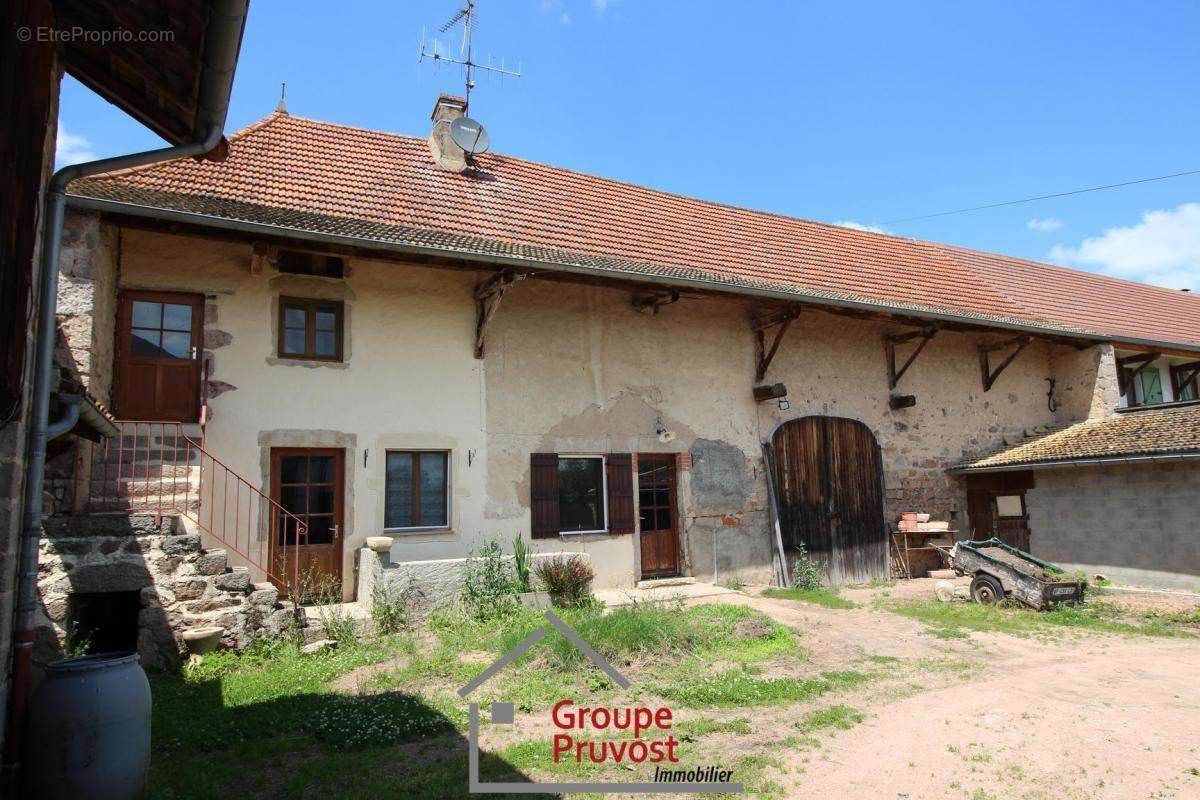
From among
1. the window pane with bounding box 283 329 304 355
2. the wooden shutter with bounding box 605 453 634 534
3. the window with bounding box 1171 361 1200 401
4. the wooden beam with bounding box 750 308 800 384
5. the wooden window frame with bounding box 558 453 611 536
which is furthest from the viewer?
the window with bounding box 1171 361 1200 401

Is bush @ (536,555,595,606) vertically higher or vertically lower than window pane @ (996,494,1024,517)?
lower

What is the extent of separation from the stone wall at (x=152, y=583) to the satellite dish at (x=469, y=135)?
7.25 meters

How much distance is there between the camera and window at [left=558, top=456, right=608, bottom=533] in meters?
9.88

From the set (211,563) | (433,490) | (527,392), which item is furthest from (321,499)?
(527,392)

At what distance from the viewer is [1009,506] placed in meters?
12.6

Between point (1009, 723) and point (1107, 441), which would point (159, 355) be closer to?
point (1009, 723)

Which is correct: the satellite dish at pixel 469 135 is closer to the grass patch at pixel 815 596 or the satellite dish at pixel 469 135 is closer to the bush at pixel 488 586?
the bush at pixel 488 586

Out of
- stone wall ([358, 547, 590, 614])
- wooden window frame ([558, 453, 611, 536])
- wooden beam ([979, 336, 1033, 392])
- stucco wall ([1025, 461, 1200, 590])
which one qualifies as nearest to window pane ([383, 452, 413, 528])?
stone wall ([358, 547, 590, 614])

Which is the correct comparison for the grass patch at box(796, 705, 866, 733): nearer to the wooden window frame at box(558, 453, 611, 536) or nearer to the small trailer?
the small trailer

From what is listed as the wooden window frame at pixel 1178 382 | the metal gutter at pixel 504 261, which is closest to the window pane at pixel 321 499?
the metal gutter at pixel 504 261

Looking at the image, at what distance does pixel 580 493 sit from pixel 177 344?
517 cm

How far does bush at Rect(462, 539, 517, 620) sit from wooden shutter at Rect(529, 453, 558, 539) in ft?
4.35

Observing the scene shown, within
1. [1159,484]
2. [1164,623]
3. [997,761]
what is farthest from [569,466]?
[1159,484]

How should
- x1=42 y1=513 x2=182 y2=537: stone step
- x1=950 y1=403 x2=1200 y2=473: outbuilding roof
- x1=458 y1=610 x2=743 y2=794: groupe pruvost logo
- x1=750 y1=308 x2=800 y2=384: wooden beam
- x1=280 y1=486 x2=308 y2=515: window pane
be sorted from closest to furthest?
x1=458 y1=610 x2=743 y2=794: groupe pruvost logo < x1=42 y1=513 x2=182 y2=537: stone step < x1=280 y1=486 x2=308 y2=515: window pane < x1=950 y1=403 x2=1200 y2=473: outbuilding roof < x1=750 y1=308 x2=800 y2=384: wooden beam
